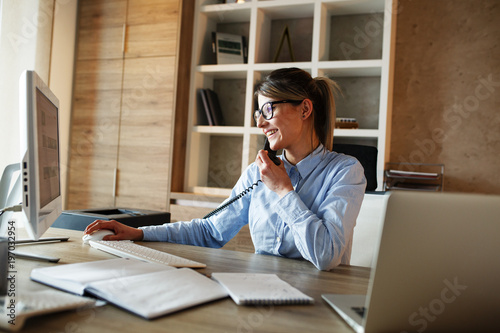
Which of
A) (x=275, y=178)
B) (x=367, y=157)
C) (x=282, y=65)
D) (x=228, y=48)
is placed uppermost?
(x=228, y=48)

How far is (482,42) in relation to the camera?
2.93 m

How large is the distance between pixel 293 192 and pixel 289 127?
338 millimetres

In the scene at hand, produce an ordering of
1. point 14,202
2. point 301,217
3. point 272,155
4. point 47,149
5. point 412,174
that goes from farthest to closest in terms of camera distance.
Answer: point 412,174, point 272,155, point 14,202, point 301,217, point 47,149

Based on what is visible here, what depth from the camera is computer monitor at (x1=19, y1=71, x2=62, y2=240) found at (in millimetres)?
979

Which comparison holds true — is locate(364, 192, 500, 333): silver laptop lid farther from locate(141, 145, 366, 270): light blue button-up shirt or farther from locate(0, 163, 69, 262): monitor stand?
locate(0, 163, 69, 262): monitor stand

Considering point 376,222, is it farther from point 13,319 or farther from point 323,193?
point 13,319

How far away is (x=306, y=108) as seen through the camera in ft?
5.51

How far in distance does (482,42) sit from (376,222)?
1953 millimetres

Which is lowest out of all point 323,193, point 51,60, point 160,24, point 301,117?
point 323,193

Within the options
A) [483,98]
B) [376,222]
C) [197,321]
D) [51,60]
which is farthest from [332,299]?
[51,60]

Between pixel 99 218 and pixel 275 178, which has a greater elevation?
pixel 275 178

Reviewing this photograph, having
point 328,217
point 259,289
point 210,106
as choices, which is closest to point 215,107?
point 210,106

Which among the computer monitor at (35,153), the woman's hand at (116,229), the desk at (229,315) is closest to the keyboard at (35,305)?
the desk at (229,315)

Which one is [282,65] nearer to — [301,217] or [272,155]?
[272,155]
